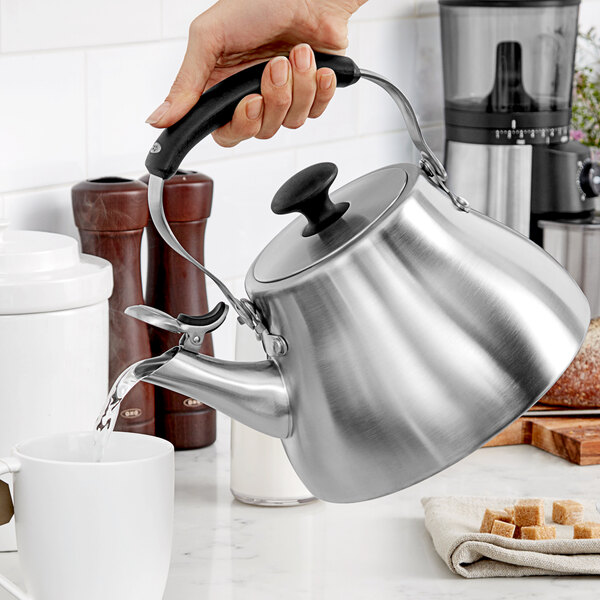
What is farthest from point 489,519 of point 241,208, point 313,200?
point 241,208

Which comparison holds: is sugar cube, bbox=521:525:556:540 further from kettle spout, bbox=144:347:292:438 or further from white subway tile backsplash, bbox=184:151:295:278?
white subway tile backsplash, bbox=184:151:295:278

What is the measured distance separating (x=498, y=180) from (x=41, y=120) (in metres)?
0.58

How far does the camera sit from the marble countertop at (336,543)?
766 mm

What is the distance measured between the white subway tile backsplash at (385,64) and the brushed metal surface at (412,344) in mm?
742

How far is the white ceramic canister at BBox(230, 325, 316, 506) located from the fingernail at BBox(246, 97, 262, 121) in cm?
25

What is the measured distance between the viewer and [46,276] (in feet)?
2.72

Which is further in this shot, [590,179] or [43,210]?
[590,179]

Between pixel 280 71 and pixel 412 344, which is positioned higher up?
pixel 280 71

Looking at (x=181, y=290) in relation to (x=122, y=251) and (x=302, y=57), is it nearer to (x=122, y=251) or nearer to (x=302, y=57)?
(x=122, y=251)

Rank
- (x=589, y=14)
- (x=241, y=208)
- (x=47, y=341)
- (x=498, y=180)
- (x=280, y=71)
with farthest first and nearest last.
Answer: (x=589, y=14) → (x=498, y=180) → (x=241, y=208) → (x=47, y=341) → (x=280, y=71)

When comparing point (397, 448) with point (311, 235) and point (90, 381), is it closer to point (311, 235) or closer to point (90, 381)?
point (311, 235)

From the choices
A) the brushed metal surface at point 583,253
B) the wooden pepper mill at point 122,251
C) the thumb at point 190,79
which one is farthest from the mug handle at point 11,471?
the brushed metal surface at point 583,253

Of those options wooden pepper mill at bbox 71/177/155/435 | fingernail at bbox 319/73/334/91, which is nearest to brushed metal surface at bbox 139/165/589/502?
fingernail at bbox 319/73/334/91

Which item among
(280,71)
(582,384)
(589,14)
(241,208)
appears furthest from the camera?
(589,14)
